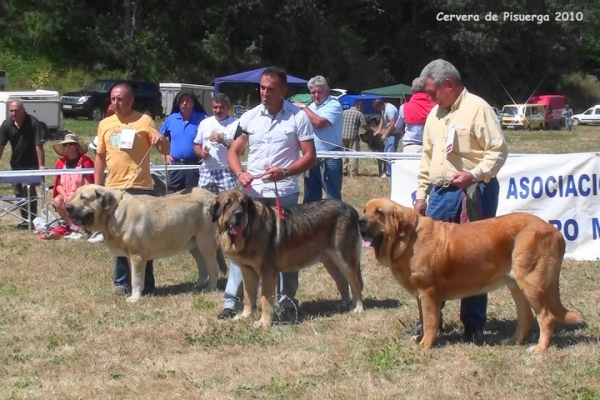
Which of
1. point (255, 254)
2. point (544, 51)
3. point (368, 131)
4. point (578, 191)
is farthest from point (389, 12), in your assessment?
point (255, 254)

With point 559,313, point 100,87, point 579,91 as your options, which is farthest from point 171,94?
Result: point 579,91

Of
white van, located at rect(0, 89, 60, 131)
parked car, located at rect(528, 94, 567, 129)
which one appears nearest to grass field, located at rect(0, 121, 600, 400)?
white van, located at rect(0, 89, 60, 131)

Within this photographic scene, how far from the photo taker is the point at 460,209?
5.91 m

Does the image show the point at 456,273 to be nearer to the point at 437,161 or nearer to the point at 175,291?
the point at 437,161

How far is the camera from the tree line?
4181cm

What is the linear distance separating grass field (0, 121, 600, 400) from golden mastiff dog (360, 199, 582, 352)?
1.17 feet

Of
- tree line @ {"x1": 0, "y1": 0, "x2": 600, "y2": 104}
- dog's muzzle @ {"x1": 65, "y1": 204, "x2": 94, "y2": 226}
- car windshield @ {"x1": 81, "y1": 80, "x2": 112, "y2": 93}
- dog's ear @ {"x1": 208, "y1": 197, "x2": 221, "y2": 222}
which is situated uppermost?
tree line @ {"x1": 0, "y1": 0, "x2": 600, "y2": 104}

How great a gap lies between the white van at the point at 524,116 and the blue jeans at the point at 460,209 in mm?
40660

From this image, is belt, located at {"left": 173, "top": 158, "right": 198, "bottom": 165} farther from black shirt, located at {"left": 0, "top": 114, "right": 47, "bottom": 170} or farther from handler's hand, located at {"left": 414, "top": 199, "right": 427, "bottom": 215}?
handler's hand, located at {"left": 414, "top": 199, "right": 427, "bottom": 215}

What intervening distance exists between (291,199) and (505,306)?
1.95 metres

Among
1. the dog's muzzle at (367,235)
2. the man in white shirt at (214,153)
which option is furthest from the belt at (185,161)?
the dog's muzzle at (367,235)

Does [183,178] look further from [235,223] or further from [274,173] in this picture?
[235,223]

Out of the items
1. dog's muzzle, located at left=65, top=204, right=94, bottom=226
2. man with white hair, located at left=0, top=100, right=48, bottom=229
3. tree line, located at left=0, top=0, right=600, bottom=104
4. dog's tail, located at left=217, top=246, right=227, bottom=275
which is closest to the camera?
dog's muzzle, located at left=65, top=204, right=94, bottom=226

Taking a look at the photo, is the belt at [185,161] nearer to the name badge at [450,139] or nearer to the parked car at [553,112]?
the name badge at [450,139]
